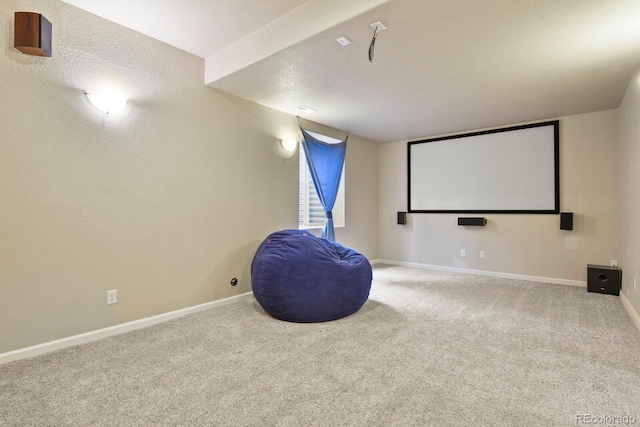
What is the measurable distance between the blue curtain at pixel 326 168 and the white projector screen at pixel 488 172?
69.3 inches

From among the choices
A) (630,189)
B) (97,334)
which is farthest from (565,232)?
(97,334)

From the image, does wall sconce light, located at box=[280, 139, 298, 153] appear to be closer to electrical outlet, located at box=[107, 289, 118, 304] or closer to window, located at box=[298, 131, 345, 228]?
window, located at box=[298, 131, 345, 228]

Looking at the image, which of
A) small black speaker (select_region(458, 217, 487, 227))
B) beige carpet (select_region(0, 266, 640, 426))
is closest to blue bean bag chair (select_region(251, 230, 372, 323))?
beige carpet (select_region(0, 266, 640, 426))

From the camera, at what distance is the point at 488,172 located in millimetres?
5391

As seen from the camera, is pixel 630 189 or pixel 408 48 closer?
pixel 408 48

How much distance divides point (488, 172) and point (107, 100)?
17.7ft

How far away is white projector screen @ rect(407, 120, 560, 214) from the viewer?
4906mm

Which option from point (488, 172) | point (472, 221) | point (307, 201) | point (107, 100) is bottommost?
point (472, 221)

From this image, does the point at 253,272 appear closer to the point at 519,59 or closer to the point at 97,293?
the point at 97,293

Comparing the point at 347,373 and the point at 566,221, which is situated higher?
the point at 566,221

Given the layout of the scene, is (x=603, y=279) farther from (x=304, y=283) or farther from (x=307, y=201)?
(x=307, y=201)

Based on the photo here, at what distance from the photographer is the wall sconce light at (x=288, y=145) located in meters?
4.57

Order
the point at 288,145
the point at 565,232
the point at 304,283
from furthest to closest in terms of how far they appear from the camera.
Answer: the point at 565,232, the point at 288,145, the point at 304,283

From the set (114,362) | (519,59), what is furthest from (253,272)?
(519,59)
